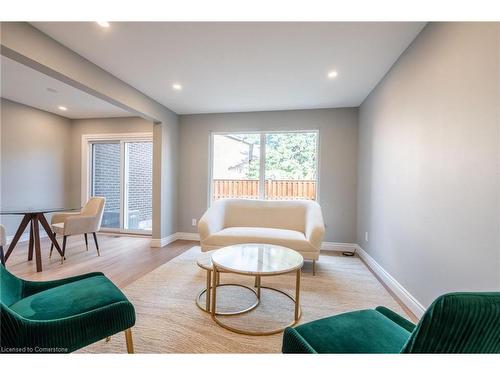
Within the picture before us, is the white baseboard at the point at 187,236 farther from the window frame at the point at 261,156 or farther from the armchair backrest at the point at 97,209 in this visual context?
the armchair backrest at the point at 97,209

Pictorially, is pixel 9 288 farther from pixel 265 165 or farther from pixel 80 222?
pixel 265 165

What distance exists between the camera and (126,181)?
4684 mm

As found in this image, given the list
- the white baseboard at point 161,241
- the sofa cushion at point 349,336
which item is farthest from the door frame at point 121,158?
the sofa cushion at point 349,336

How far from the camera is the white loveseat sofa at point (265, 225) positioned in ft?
9.08

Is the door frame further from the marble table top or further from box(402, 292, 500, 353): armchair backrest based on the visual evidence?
Answer: box(402, 292, 500, 353): armchair backrest

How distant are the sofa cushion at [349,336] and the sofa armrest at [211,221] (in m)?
2.06

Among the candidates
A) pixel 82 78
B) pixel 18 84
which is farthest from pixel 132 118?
pixel 82 78

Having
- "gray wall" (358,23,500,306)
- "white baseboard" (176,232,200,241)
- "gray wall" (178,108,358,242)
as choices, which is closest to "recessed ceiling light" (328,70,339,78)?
"gray wall" (358,23,500,306)

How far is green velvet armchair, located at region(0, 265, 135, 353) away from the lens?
0.93 m

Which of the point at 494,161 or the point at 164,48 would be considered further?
the point at 164,48

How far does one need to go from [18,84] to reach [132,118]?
1.66 m

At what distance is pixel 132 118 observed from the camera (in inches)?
181
